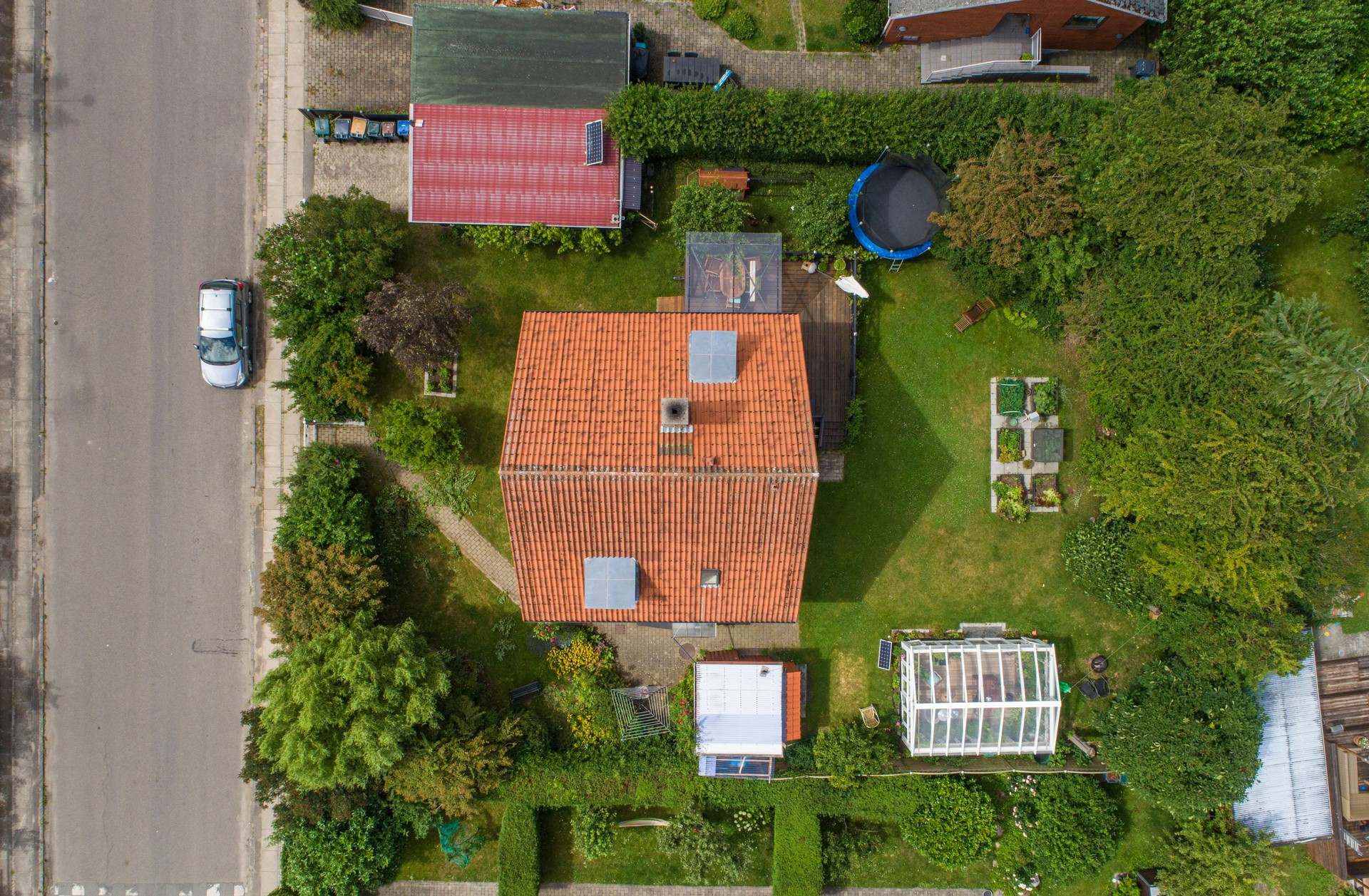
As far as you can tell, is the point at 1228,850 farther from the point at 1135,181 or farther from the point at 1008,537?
the point at 1135,181

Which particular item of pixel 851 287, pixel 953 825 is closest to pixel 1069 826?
pixel 953 825

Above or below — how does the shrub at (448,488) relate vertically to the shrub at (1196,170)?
below

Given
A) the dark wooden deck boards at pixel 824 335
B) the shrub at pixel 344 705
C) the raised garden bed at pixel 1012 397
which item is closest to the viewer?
the shrub at pixel 344 705

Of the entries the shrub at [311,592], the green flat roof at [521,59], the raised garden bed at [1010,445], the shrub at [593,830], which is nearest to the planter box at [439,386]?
the shrub at [311,592]

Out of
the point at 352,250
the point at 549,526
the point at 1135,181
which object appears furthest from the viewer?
the point at 352,250

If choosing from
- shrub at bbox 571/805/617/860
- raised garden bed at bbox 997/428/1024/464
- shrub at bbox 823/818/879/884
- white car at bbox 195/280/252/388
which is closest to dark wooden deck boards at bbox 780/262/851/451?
raised garden bed at bbox 997/428/1024/464

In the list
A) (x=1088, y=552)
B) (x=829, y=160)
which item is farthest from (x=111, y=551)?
(x=1088, y=552)

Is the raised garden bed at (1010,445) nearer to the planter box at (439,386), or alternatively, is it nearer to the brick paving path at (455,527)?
the brick paving path at (455,527)
